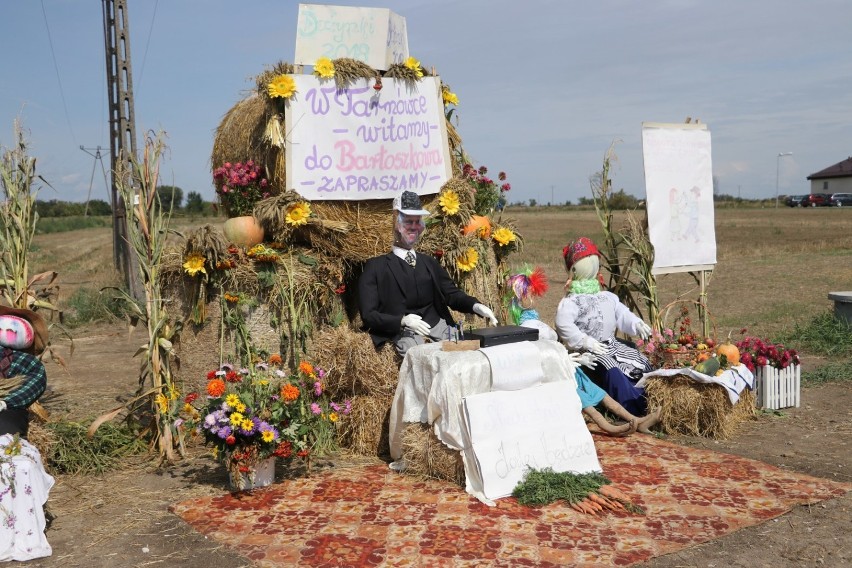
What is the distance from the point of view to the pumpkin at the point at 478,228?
729 cm

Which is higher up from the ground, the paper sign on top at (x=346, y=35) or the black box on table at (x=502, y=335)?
the paper sign on top at (x=346, y=35)

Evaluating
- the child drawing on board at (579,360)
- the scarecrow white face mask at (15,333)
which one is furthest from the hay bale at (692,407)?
the scarecrow white face mask at (15,333)

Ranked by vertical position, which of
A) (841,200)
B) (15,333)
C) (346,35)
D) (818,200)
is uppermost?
(346,35)

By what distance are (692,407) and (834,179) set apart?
78432mm

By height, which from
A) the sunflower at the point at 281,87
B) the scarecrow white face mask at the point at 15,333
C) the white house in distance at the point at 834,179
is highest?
the white house in distance at the point at 834,179

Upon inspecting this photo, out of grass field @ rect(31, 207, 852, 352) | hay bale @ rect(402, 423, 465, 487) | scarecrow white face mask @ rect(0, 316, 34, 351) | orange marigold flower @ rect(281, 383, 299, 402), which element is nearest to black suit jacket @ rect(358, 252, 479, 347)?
hay bale @ rect(402, 423, 465, 487)

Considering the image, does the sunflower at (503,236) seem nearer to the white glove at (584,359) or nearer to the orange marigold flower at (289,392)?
the white glove at (584,359)

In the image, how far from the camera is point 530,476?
5.20m

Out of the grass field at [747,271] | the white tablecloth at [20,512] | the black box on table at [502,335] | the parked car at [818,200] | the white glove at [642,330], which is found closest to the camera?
the white tablecloth at [20,512]

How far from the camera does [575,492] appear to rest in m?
5.02

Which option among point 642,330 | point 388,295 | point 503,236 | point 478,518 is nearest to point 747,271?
point 642,330

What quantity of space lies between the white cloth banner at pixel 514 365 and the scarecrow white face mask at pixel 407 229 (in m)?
1.23

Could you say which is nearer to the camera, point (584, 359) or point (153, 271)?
point (153, 271)

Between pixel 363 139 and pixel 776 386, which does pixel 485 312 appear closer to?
pixel 363 139
